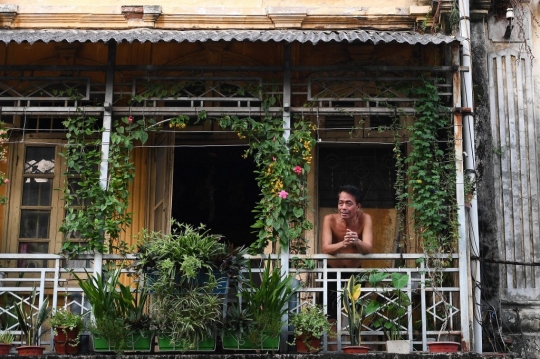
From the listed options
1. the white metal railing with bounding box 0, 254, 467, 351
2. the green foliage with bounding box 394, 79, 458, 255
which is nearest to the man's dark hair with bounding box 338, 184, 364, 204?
the green foliage with bounding box 394, 79, 458, 255

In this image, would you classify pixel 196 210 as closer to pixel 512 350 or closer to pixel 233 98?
pixel 233 98

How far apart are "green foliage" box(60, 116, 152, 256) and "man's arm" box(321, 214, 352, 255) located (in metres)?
2.09

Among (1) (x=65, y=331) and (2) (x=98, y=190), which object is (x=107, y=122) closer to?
(2) (x=98, y=190)

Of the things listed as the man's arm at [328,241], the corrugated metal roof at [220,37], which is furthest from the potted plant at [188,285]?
the corrugated metal roof at [220,37]

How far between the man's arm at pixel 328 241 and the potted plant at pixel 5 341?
10.8 feet

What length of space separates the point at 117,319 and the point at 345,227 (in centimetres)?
271

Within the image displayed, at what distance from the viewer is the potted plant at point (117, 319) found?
10.5 meters

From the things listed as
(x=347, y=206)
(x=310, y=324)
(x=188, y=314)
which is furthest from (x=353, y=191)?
(x=188, y=314)

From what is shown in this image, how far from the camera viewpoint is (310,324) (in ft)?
34.9

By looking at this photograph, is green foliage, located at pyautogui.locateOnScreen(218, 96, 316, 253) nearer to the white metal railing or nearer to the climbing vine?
the climbing vine

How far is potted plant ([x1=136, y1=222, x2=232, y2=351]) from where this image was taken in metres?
10.5

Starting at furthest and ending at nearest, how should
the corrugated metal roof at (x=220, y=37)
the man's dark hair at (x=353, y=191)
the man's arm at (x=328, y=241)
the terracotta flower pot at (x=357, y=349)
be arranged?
the man's dark hair at (x=353, y=191) → the man's arm at (x=328, y=241) → the corrugated metal roof at (x=220, y=37) → the terracotta flower pot at (x=357, y=349)

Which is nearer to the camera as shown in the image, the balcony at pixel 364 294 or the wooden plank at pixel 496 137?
the balcony at pixel 364 294

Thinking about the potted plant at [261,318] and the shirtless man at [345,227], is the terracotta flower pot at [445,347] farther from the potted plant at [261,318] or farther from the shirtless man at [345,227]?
the potted plant at [261,318]
